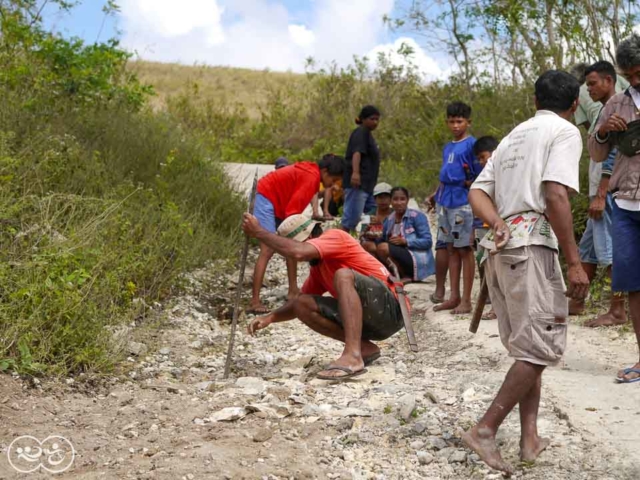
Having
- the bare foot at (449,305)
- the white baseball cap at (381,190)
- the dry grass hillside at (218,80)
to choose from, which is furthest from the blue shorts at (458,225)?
the dry grass hillside at (218,80)

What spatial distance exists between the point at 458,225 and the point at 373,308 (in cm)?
216

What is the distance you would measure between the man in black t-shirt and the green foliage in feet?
4.58

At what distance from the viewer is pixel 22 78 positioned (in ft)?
30.5

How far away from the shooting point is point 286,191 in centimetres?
766

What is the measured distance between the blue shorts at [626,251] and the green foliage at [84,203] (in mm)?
3053

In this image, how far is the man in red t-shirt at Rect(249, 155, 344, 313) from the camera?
748 centimetres

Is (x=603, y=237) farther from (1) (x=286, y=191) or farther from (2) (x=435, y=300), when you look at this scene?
(1) (x=286, y=191)

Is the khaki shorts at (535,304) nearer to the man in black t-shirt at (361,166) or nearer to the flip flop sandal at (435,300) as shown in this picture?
the flip flop sandal at (435,300)

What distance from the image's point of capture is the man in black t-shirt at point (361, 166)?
9047mm

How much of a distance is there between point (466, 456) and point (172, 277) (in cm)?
419

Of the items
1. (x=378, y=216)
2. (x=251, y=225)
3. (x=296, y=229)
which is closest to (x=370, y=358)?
(x=296, y=229)

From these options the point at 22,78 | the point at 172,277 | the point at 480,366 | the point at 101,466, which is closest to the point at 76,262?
the point at 172,277

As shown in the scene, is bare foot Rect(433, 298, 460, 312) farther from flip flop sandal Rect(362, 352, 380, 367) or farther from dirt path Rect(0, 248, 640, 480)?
flip flop sandal Rect(362, 352, 380, 367)

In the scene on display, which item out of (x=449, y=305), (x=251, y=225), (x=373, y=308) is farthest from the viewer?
(x=449, y=305)
